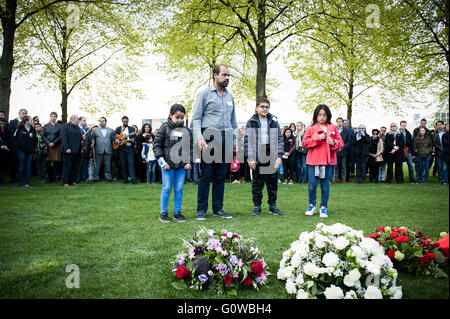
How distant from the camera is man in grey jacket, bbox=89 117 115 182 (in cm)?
1352

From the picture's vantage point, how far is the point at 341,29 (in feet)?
43.3

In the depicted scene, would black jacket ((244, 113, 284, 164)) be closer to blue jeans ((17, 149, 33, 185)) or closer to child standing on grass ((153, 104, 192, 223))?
child standing on grass ((153, 104, 192, 223))

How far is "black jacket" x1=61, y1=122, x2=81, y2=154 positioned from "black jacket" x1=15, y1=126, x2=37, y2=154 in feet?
3.35

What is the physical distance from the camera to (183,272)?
118 inches

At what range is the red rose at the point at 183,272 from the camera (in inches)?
117

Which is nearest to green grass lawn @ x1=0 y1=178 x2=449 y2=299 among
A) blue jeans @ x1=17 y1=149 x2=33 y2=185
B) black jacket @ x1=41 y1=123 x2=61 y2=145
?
blue jeans @ x1=17 y1=149 x2=33 y2=185

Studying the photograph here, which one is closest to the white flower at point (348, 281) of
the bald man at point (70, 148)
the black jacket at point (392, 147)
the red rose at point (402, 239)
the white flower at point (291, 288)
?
the white flower at point (291, 288)

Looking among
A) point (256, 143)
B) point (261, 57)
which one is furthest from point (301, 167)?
point (256, 143)

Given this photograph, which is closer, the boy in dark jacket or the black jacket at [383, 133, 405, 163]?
the boy in dark jacket

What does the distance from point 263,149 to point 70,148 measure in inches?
309

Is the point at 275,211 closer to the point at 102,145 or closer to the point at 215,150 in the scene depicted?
the point at 215,150

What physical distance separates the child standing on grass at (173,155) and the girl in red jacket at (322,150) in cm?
238
